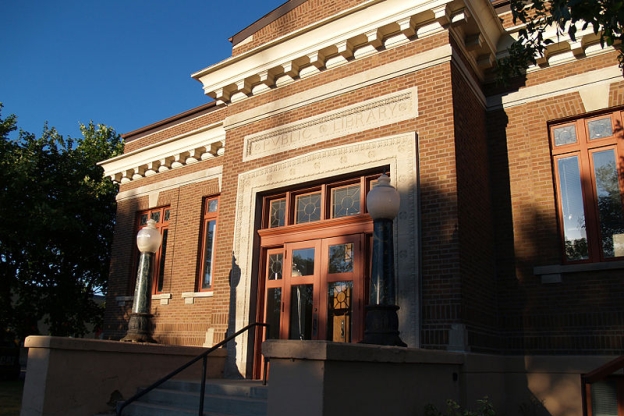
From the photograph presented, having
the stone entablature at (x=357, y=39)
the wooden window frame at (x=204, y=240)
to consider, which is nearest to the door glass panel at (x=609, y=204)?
the stone entablature at (x=357, y=39)

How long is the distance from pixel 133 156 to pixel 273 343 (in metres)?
12.5

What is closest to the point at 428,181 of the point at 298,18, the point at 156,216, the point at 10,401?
the point at 298,18

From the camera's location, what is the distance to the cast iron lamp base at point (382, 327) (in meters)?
6.69

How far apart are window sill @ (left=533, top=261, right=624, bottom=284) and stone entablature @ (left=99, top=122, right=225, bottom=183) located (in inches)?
328

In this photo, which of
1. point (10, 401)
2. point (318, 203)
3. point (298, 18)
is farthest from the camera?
point (10, 401)

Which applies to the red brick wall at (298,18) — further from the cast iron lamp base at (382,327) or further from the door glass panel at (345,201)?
the cast iron lamp base at (382,327)

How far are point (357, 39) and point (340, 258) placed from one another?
3879 millimetres

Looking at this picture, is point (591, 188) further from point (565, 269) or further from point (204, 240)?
point (204, 240)

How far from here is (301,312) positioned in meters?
9.95

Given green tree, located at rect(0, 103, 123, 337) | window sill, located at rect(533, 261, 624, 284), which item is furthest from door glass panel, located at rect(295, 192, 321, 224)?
green tree, located at rect(0, 103, 123, 337)

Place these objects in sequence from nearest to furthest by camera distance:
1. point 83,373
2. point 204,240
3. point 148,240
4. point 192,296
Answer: point 83,373 → point 148,240 → point 192,296 → point 204,240

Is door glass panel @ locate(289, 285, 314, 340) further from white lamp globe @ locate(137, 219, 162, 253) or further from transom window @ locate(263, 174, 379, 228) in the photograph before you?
white lamp globe @ locate(137, 219, 162, 253)

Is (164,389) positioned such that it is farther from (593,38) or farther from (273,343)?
(593,38)

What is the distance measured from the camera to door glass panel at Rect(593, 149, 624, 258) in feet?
29.6
